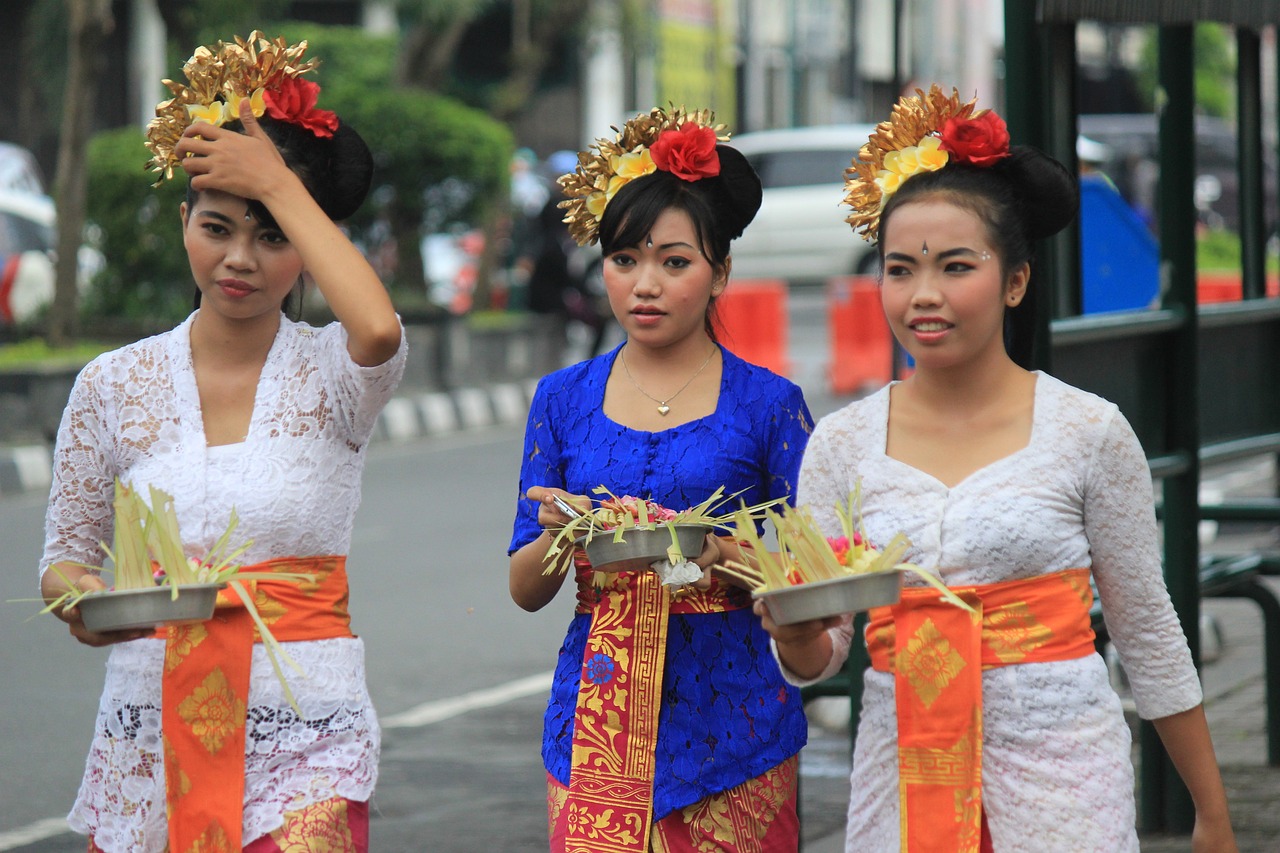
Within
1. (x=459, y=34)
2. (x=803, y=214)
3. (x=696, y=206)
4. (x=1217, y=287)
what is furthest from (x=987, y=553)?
(x=803, y=214)

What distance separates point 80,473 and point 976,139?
5.09 ft

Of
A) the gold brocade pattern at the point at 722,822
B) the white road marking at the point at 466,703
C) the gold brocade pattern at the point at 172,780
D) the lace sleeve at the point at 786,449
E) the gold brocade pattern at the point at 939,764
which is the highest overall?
the lace sleeve at the point at 786,449

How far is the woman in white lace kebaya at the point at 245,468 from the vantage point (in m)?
3.08

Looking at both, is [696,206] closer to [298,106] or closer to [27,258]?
[298,106]

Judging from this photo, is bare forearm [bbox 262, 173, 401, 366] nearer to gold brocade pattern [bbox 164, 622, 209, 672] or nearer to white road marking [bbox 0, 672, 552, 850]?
gold brocade pattern [bbox 164, 622, 209, 672]

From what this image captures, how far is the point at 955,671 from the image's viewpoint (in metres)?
2.83

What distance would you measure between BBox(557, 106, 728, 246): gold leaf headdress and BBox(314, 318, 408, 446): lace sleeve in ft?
1.37

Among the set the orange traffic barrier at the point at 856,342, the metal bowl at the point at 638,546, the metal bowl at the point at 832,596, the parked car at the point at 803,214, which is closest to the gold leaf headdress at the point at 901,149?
the metal bowl at the point at 638,546

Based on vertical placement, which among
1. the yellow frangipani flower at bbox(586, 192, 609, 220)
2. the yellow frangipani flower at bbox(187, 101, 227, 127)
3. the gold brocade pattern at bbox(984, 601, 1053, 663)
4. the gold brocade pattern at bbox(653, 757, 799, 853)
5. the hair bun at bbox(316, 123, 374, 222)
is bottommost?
the gold brocade pattern at bbox(653, 757, 799, 853)

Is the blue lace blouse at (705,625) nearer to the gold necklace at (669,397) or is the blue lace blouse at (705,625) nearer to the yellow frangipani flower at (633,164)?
the gold necklace at (669,397)

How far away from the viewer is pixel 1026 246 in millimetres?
3041

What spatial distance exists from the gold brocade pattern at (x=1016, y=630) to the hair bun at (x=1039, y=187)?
61 cm

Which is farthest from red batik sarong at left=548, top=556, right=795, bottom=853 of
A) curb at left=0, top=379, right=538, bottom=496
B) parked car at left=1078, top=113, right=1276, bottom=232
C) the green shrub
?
parked car at left=1078, top=113, right=1276, bottom=232

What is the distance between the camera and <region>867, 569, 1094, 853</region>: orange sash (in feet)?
9.27
